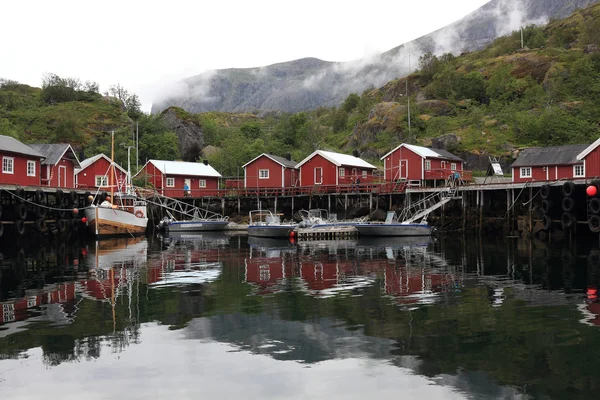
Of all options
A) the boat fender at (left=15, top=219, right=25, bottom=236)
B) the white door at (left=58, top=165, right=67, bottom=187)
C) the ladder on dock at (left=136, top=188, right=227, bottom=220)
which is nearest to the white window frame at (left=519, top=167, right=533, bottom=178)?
the ladder on dock at (left=136, top=188, right=227, bottom=220)

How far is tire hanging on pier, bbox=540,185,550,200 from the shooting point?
40312 mm

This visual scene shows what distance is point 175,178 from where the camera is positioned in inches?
2589

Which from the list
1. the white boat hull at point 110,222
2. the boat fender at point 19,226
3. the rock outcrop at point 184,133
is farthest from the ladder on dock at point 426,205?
the rock outcrop at point 184,133

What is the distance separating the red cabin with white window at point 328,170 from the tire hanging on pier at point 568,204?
2410 centimetres

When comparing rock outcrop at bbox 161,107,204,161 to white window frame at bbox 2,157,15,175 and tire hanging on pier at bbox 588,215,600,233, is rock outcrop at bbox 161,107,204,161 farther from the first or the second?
tire hanging on pier at bbox 588,215,600,233

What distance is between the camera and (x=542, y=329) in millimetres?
13172

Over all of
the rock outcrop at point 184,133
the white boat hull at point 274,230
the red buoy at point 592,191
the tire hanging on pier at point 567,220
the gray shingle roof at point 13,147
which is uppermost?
the rock outcrop at point 184,133

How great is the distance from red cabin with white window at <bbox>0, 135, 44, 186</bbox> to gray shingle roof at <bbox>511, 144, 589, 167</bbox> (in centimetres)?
4342

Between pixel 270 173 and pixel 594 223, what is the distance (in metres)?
36.4

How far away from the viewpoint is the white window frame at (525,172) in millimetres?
49797

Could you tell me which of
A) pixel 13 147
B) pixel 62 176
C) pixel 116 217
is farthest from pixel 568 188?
pixel 62 176

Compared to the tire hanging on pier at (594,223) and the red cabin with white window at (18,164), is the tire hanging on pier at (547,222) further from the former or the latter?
the red cabin with white window at (18,164)

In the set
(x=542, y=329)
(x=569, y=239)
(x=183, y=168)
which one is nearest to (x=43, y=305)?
(x=542, y=329)

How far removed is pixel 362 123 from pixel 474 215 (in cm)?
5548
